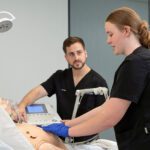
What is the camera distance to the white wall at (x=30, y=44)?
2.82 meters

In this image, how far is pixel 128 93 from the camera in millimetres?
1312

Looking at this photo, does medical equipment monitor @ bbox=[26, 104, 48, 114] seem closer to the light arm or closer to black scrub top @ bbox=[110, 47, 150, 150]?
the light arm

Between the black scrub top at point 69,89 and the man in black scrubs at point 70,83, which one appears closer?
the black scrub top at point 69,89

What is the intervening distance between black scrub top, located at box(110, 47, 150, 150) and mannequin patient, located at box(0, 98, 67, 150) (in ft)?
1.17

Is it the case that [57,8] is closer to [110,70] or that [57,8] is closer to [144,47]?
[110,70]

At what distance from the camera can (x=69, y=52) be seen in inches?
91.4

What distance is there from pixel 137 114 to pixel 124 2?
7.93 feet

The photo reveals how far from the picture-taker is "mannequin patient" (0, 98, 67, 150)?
147cm

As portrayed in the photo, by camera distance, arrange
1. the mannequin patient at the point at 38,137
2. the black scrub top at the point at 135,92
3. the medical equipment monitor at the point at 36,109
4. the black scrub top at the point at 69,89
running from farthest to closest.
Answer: the black scrub top at the point at 69,89 → the medical equipment monitor at the point at 36,109 → the mannequin patient at the point at 38,137 → the black scrub top at the point at 135,92

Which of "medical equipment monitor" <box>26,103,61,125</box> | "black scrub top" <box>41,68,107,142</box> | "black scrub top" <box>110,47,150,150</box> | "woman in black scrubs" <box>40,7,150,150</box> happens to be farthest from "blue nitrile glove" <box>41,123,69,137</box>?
"black scrub top" <box>41,68,107,142</box>

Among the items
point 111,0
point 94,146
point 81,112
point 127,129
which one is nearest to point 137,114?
point 127,129

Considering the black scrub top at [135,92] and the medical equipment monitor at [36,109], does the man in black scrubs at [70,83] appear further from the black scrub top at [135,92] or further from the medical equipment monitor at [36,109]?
the black scrub top at [135,92]

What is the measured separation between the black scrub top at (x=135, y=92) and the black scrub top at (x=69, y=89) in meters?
0.69

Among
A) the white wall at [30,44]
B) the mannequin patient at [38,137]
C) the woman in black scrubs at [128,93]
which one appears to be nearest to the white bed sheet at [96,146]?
the mannequin patient at [38,137]
